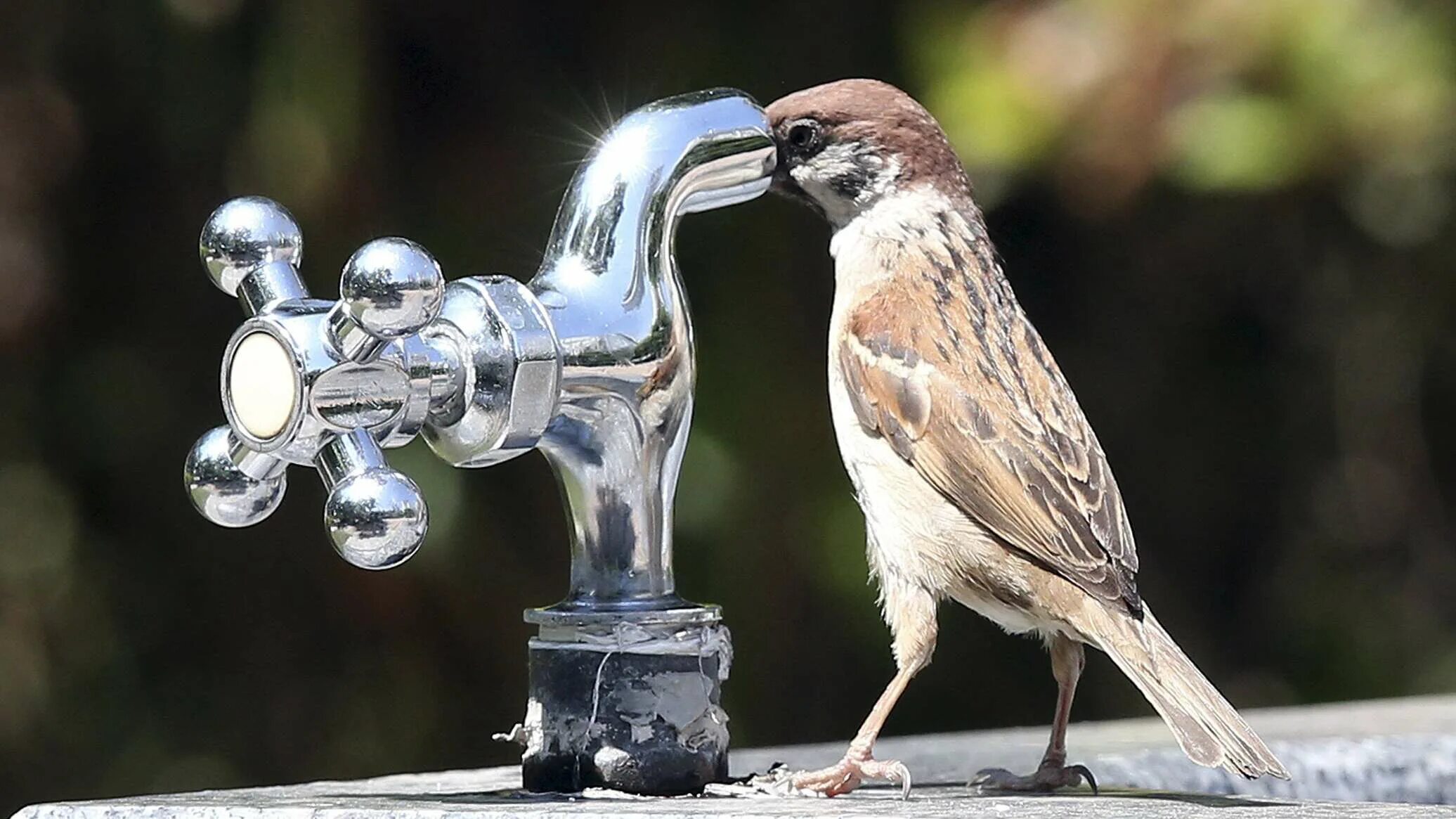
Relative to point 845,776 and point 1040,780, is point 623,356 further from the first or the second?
point 1040,780

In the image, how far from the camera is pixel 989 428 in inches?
74.5

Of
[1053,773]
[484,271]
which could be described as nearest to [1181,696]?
[1053,773]

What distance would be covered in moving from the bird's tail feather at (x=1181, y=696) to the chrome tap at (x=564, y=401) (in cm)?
39

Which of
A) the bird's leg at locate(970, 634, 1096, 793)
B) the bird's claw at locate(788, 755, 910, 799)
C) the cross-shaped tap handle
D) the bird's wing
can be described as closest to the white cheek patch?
the cross-shaped tap handle

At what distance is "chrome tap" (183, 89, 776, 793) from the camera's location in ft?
3.91

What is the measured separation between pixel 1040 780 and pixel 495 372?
0.59 meters

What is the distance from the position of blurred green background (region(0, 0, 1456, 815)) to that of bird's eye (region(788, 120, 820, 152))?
1.27 meters

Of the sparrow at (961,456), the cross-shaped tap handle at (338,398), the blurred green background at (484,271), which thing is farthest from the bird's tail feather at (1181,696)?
the blurred green background at (484,271)

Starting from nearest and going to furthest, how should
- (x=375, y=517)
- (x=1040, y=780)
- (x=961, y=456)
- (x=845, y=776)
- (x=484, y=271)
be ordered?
(x=375, y=517), (x=845, y=776), (x=1040, y=780), (x=961, y=456), (x=484, y=271)

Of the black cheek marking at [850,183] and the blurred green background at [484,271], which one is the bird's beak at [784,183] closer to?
the black cheek marking at [850,183]

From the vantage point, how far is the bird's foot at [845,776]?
1.50 m

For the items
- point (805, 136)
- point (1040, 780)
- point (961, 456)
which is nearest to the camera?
point (1040, 780)

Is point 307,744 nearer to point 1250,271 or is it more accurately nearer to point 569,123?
point 569,123

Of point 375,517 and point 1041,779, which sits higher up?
point 375,517
